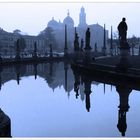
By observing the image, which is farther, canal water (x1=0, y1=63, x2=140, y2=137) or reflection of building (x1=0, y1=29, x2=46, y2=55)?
reflection of building (x1=0, y1=29, x2=46, y2=55)

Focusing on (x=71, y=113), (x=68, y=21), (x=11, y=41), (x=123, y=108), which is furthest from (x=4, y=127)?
(x=68, y=21)

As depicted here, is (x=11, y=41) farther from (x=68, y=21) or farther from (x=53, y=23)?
(x=53, y=23)

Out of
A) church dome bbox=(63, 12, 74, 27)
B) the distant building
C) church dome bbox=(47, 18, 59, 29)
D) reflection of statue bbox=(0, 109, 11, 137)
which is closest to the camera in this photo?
reflection of statue bbox=(0, 109, 11, 137)

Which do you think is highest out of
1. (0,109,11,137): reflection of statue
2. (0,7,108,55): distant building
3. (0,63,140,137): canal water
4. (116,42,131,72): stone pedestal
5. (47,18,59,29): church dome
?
(47,18,59,29): church dome

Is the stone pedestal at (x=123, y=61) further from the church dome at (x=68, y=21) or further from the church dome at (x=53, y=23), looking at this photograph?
the church dome at (x=53, y=23)

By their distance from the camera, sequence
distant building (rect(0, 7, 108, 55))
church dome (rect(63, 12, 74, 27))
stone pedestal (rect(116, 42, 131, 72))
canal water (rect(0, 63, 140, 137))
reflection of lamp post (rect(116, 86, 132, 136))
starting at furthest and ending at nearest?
church dome (rect(63, 12, 74, 27)) → distant building (rect(0, 7, 108, 55)) → stone pedestal (rect(116, 42, 131, 72)) → reflection of lamp post (rect(116, 86, 132, 136)) → canal water (rect(0, 63, 140, 137))

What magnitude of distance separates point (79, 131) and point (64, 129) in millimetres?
384

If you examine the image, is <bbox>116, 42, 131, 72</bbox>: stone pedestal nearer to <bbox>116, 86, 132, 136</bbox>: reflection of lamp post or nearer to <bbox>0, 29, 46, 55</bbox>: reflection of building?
<bbox>116, 86, 132, 136</bbox>: reflection of lamp post

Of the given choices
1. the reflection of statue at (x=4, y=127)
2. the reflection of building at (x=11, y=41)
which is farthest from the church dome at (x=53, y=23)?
the reflection of statue at (x=4, y=127)

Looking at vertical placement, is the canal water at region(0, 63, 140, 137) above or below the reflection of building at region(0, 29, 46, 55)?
below

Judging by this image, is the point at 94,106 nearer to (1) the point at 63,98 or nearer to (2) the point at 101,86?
(1) the point at 63,98

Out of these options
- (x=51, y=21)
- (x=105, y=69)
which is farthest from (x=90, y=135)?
(x=51, y=21)

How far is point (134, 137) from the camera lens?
23.5 ft

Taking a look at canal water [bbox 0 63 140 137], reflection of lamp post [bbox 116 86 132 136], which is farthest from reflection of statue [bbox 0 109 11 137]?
reflection of lamp post [bbox 116 86 132 136]
